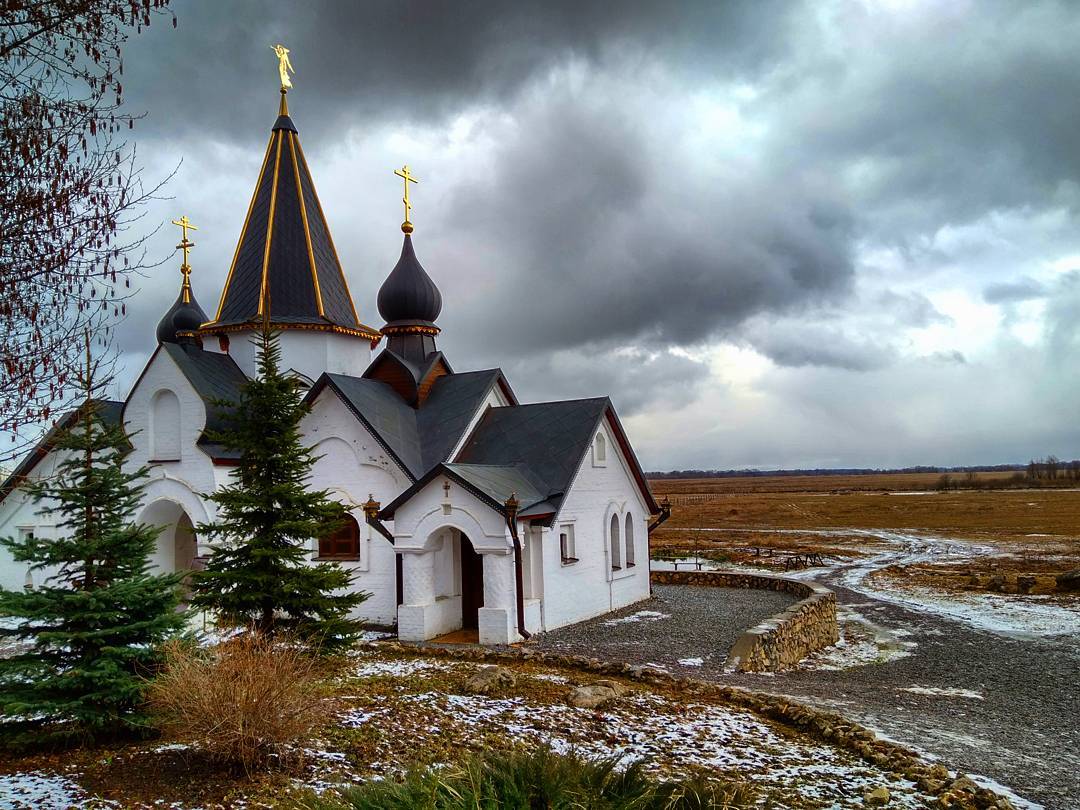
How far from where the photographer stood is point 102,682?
7.20 meters

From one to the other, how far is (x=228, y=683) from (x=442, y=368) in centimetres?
1462

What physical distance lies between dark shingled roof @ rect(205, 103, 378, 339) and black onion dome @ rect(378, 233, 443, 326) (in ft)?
3.94

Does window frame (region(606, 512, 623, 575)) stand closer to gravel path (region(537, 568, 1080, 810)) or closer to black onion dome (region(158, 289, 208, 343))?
gravel path (region(537, 568, 1080, 810))

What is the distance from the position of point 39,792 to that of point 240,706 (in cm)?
161

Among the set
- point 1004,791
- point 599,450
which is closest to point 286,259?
point 599,450

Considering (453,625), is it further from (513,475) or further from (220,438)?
(220,438)

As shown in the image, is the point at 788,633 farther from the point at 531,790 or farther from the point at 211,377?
the point at 211,377

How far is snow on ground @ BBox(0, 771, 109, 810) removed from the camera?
614cm

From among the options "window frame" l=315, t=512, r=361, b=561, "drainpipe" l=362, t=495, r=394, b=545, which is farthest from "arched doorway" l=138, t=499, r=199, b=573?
"drainpipe" l=362, t=495, r=394, b=545

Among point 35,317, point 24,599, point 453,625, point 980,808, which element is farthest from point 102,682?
point 453,625

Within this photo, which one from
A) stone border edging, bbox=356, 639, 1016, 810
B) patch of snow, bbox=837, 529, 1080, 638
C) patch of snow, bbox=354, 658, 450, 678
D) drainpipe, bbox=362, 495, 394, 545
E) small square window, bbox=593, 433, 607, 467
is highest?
small square window, bbox=593, 433, 607, 467

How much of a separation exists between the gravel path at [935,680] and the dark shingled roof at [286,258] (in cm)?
1082

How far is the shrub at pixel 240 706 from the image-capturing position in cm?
662

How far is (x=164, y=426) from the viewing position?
19.8 m
